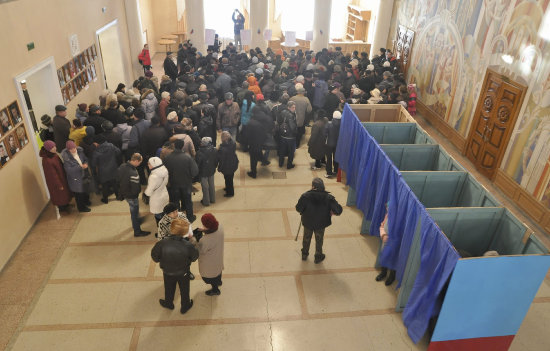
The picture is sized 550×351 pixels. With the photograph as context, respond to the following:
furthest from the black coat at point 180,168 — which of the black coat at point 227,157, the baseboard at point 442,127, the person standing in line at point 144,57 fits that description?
the person standing in line at point 144,57

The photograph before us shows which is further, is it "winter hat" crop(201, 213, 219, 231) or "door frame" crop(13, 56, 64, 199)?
"door frame" crop(13, 56, 64, 199)

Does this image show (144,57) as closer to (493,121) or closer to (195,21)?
(195,21)

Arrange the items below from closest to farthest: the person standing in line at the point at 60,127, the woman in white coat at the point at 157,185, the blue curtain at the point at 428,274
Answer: the blue curtain at the point at 428,274 → the woman in white coat at the point at 157,185 → the person standing in line at the point at 60,127

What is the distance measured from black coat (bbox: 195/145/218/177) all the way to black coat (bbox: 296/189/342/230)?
87.8 inches

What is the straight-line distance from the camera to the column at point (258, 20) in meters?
15.8

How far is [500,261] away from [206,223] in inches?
130

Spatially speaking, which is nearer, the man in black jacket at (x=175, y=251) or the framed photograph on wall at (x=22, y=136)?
the man in black jacket at (x=175, y=251)

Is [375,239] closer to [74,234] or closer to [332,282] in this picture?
[332,282]

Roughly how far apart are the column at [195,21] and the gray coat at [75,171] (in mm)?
10752

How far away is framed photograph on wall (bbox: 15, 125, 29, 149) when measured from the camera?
660 cm

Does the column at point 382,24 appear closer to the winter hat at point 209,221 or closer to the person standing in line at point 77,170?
the person standing in line at point 77,170

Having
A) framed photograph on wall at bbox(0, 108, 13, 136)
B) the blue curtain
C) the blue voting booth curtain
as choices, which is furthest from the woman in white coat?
the blue curtain

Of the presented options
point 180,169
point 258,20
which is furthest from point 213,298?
point 258,20

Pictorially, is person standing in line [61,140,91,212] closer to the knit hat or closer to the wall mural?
the knit hat
